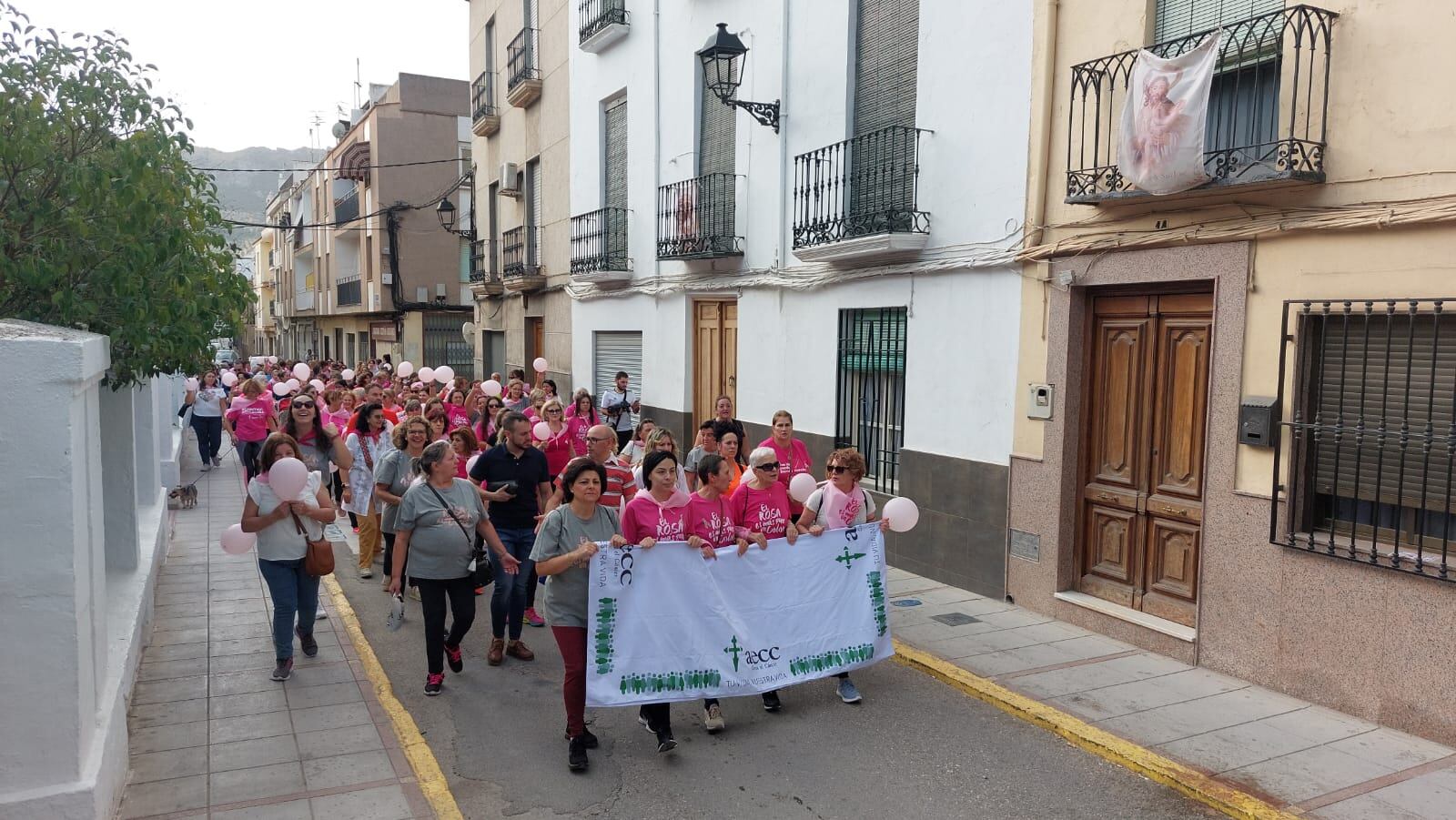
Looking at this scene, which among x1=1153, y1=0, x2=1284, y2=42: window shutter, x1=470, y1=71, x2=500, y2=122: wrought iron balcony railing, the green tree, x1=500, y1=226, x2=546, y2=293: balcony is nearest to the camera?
the green tree

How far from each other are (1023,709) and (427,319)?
29.1 m

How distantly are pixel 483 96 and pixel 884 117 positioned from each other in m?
14.6

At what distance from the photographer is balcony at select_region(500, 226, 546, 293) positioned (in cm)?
1928

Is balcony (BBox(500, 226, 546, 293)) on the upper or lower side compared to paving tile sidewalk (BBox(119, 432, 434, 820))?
upper

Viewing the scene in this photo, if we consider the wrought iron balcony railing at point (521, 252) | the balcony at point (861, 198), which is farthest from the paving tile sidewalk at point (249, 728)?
the wrought iron balcony railing at point (521, 252)

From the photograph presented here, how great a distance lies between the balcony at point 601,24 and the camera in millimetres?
15008

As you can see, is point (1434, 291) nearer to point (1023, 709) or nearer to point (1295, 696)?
point (1295, 696)

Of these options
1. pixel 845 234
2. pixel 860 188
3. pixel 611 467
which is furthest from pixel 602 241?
pixel 611 467

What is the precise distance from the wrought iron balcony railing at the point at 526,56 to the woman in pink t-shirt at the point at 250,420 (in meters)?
8.66

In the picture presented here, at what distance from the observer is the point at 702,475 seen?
5789 millimetres

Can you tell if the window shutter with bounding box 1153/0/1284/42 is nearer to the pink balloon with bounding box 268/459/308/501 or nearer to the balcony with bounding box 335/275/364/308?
the pink balloon with bounding box 268/459/308/501

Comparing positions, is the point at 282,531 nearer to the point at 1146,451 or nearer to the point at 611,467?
the point at 611,467

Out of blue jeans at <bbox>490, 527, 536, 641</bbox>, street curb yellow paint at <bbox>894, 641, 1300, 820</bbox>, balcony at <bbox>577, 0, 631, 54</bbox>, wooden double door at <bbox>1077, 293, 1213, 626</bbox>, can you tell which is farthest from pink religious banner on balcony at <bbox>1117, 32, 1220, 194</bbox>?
balcony at <bbox>577, 0, 631, 54</bbox>

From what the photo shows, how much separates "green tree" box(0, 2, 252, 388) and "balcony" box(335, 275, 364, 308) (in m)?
31.7
